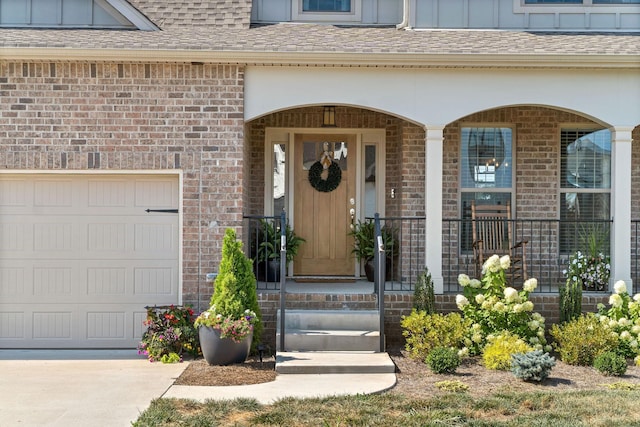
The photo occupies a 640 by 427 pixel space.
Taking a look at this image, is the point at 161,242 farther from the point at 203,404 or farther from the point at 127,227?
the point at 203,404

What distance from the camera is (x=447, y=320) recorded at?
7906mm

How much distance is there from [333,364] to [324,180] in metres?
3.69

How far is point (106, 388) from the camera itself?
667cm

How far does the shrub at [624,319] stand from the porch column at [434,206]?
6.29 feet

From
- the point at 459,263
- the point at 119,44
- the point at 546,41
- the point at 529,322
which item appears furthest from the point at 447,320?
the point at 119,44

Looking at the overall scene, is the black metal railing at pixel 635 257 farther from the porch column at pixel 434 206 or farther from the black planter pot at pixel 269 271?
the black planter pot at pixel 269 271

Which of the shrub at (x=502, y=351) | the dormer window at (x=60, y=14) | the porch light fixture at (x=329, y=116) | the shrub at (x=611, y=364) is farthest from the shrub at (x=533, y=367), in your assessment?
the dormer window at (x=60, y=14)

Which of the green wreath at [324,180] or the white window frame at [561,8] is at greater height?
the white window frame at [561,8]

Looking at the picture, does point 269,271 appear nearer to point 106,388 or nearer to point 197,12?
point 106,388

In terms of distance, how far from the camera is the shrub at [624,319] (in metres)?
7.85

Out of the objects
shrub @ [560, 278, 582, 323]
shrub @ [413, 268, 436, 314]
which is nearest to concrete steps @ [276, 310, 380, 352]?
shrub @ [413, 268, 436, 314]

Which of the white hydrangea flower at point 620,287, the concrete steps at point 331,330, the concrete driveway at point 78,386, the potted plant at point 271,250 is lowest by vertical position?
the concrete driveway at point 78,386

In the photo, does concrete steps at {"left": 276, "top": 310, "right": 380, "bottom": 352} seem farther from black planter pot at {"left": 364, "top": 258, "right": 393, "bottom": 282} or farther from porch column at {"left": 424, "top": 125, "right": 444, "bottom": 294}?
black planter pot at {"left": 364, "top": 258, "right": 393, "bottom": 282}

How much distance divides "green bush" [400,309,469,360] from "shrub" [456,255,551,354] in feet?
0.83
